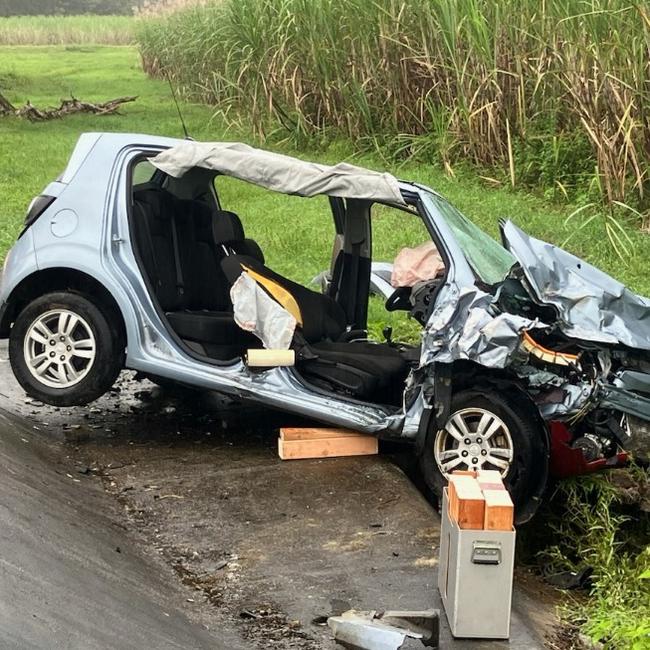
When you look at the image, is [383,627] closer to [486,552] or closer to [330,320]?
[486,552]

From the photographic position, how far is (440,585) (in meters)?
4.91

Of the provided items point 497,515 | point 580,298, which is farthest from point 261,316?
point 497,515

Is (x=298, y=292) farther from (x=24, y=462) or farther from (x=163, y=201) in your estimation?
(x=24, y=462)

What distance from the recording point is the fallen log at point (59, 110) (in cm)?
2577

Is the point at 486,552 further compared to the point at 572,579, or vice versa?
the point at 572,579

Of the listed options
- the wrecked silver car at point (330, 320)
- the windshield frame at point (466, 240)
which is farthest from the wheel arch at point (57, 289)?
the windshield frame at point (466, 240)

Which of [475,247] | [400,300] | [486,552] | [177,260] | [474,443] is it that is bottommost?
[474,443]

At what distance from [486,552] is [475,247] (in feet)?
8.10

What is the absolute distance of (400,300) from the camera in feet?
23.7

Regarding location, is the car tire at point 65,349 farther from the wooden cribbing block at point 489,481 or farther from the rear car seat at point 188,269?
the wooden cribbing block at point 489,481

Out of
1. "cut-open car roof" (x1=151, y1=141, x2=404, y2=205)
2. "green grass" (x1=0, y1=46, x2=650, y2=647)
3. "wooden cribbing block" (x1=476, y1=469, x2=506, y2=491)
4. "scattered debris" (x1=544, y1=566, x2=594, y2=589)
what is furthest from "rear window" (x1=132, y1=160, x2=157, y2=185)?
"scattered debris" (x1=544, y1=566, x2=594, y2=589)

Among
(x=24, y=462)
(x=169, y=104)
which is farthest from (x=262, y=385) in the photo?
(x=169, y=104)

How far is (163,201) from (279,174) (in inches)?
40.4

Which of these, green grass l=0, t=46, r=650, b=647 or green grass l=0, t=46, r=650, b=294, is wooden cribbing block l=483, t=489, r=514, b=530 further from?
green grass l=0, t=46, r=650, b=294
